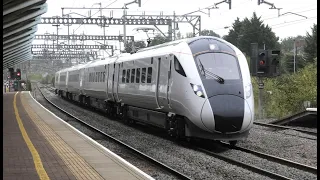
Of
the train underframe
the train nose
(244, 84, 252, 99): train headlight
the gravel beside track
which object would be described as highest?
(244, 84, 252, 99): train headlight

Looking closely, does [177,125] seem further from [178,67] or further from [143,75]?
[143,75]

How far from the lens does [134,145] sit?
1375cm

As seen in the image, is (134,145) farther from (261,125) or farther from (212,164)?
(261,125)

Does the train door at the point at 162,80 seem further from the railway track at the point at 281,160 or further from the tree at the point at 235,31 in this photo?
the tree at the point at 235,31

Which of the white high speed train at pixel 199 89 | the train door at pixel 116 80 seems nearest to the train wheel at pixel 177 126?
the white high speed train at pixel 199 89

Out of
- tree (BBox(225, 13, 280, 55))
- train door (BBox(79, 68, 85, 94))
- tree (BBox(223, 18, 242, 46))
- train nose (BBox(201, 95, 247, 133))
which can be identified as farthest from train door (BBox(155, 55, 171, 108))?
tree (BBox(223, 18, 242, 46))

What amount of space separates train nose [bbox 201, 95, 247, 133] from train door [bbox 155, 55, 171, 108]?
2036 millimetres

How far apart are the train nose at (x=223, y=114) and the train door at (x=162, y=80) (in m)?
2.04

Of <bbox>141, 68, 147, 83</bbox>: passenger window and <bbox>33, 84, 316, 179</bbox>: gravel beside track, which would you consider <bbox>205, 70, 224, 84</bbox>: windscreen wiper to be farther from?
<bbox>141, 68, 147, 83</bbox>: passenger window

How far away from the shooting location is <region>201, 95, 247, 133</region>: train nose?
11312 millimetres

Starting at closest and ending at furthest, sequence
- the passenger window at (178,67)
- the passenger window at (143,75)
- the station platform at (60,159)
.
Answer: the station platform at (60,159) → the passenger window at (178,67) → the passenger window at (143,75)

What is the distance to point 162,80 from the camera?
13578 mm

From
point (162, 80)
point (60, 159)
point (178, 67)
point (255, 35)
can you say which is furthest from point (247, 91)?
point (255, 35)

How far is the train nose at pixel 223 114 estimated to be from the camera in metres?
11.3
